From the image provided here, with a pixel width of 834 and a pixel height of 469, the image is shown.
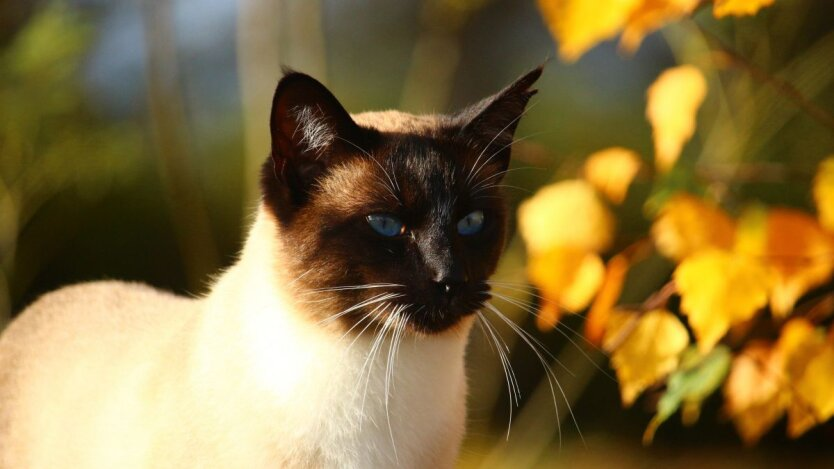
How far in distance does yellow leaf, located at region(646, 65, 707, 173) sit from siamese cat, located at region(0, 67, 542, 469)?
0.24 metres

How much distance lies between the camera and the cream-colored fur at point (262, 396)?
1.27m

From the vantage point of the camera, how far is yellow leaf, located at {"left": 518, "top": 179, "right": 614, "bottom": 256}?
1.54 m

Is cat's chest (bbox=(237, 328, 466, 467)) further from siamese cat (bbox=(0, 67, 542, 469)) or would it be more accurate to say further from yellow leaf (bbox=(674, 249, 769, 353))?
yellow leaf (bbox=(674, 249, 769, 353))

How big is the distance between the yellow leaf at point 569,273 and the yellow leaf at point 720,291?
175 millimetres

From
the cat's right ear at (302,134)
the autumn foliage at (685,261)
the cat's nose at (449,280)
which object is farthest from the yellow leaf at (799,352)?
the cat's right ear at (302,134)

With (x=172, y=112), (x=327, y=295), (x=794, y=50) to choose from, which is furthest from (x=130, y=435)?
(x=794, y=50)

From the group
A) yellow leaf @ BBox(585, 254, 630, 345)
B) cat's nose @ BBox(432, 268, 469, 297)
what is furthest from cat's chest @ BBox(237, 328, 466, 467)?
yellow leaf @ BBox(585, 254, 630, 345)

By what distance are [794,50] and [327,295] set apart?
1.38m

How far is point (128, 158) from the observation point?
2268 mm

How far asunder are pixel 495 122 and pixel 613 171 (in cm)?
24

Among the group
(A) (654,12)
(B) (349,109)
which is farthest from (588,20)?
(B) (349,109)

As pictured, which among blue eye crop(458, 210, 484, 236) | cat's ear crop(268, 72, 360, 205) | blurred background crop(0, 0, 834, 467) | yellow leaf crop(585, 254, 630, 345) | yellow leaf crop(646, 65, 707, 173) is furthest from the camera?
blurred background crop(0, 0, 834, 467)

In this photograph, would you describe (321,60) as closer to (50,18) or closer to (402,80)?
(402,80)

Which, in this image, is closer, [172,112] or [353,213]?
[353,213]
